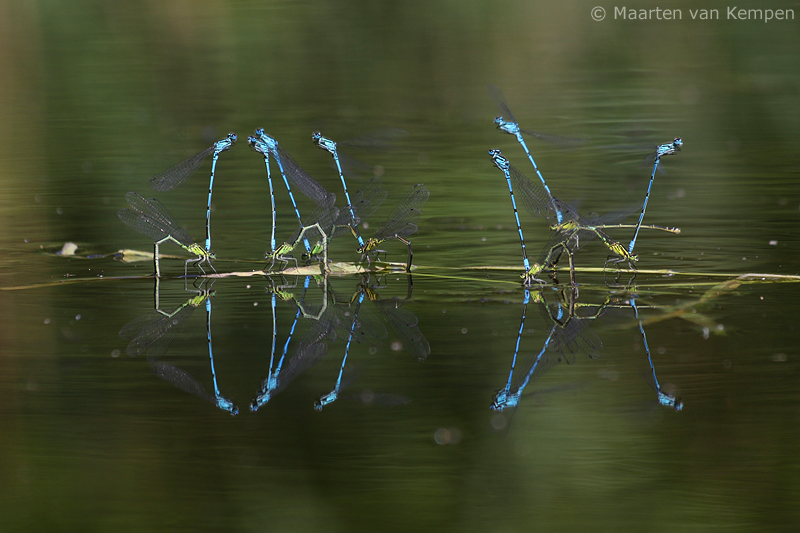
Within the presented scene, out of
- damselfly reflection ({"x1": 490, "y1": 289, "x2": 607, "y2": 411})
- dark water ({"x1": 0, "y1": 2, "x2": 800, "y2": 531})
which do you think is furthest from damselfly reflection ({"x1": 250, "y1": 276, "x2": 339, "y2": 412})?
damselfly reflection ({"x1": 490, "y1": 289, "x2": 607, "y2": 411})

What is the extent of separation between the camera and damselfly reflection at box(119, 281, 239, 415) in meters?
1.95

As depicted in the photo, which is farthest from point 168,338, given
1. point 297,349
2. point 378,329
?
point 378,329

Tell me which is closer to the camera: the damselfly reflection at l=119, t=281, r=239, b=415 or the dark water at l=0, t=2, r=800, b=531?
the dark water at l=0, t=2, r=800, b=531

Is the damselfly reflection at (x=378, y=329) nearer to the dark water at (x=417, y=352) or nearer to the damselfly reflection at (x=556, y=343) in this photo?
the dark water at (x=417, y=352)

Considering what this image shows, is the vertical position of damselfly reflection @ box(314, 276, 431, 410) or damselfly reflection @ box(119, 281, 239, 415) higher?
damselfly reflection @ box(119, 281, 239, 415)

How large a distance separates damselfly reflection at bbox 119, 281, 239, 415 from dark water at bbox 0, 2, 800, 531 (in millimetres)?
11

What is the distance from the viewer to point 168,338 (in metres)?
2.39

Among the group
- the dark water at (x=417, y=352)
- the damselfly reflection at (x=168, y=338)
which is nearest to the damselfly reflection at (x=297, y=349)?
the dark water at (x=417, y=352)

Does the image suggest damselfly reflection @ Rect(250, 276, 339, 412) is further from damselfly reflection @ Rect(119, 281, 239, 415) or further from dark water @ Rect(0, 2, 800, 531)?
damselfly reflection @ Rect(119, 281, 239, 415)

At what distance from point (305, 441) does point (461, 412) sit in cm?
35

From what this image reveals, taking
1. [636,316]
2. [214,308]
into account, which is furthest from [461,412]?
[214,308]

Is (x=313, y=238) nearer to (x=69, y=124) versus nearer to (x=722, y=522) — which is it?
(x=722, y=522)

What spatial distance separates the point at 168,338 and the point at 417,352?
71cm

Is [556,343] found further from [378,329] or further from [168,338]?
[168,338]
